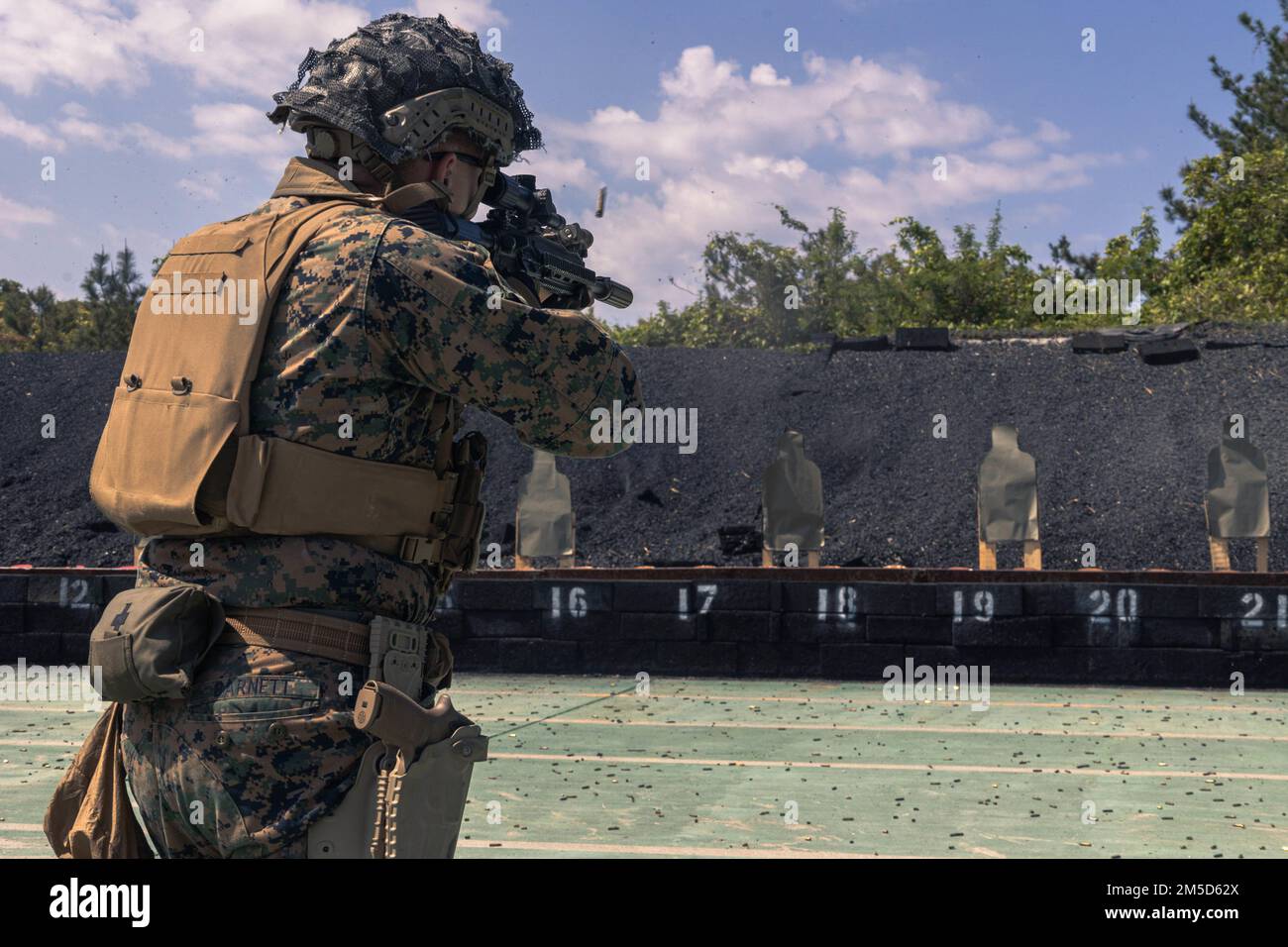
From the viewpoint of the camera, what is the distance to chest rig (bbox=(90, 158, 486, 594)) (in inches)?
96.5

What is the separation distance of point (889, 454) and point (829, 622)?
751 cm

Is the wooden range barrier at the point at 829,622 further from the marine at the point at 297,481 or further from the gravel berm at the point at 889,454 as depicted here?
the marine at the point at 297,481

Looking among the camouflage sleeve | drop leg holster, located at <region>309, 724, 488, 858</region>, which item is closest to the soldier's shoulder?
the camouflage sleeve

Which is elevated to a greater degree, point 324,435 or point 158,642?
point 324,435

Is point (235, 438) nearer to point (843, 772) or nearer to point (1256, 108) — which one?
point (843, 772)

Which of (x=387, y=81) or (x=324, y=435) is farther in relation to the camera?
(x=387, y=81)

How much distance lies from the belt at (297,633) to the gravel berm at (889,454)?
549 inches

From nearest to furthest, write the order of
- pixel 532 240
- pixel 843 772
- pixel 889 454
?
1. pixel 532 240
2. pixel 843 772
3. pixel 889 454

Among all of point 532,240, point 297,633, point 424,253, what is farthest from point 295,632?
point 532,240

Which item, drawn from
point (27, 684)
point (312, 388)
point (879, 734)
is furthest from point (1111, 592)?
point (312, 388)

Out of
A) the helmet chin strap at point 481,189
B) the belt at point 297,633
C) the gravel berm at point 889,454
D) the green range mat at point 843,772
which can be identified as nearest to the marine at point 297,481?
the belt at point 297,633

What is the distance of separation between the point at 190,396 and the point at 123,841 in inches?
33.2

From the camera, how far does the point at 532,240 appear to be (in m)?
3.19

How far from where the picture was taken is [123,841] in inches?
101
